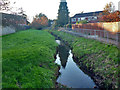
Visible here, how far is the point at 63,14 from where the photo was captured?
2279 inches

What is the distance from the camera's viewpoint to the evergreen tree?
5797cm

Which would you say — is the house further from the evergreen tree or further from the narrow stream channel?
the narrow stream channel

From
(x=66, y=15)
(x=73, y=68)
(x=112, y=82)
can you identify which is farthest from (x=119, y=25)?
(x=66, y=15)

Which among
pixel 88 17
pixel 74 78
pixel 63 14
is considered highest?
pixel 63 14

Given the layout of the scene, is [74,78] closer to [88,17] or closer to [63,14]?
[63,14]

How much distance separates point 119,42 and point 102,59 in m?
2.30

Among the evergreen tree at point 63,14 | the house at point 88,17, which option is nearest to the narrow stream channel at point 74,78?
the house at point 88,17

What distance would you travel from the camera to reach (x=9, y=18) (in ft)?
36.2

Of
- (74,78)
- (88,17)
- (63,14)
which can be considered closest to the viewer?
(74,78)

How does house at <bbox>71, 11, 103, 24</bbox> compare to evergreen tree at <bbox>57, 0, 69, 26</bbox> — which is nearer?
house at <bbox>71, 11, 103, 24</bbox>

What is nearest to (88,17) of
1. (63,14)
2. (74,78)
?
(63,14)

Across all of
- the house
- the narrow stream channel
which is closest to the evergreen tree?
the house

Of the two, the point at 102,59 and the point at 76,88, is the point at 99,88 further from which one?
the point at 102,59

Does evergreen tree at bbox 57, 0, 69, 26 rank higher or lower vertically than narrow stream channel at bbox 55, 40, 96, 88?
higher
